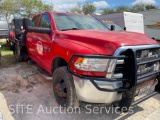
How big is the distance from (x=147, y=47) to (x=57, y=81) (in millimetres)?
1637

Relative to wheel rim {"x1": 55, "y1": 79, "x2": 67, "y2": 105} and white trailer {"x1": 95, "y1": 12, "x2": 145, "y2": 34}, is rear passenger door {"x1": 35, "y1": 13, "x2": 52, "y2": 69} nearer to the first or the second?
wheel rim {"x1": 55, "y1": 79, "x2": 67, "y2": 105}

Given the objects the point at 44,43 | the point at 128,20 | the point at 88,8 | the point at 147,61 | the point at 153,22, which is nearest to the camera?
the point at 147,61

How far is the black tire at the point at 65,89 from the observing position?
259 cm

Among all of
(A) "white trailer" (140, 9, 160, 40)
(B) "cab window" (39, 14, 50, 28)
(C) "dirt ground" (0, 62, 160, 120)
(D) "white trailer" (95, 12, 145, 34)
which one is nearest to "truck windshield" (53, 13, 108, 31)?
(B) "cab window" (39, 14, 50, 28)

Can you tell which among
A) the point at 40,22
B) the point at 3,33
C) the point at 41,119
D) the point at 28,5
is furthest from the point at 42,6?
the point at 41,119

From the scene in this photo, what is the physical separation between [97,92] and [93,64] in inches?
15.6

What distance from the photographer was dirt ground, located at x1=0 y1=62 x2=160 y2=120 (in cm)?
287

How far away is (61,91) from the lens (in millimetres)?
2846

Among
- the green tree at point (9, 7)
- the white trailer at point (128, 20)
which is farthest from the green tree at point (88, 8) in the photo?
the white trailer at point (128, 20)

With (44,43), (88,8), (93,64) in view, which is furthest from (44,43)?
(88,8)

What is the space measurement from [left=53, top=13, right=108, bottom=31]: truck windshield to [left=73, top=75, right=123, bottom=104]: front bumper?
1.56 m

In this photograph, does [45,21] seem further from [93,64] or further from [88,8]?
[88,8]

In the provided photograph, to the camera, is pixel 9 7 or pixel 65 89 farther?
pixel 9 7

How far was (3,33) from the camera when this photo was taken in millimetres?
11008
